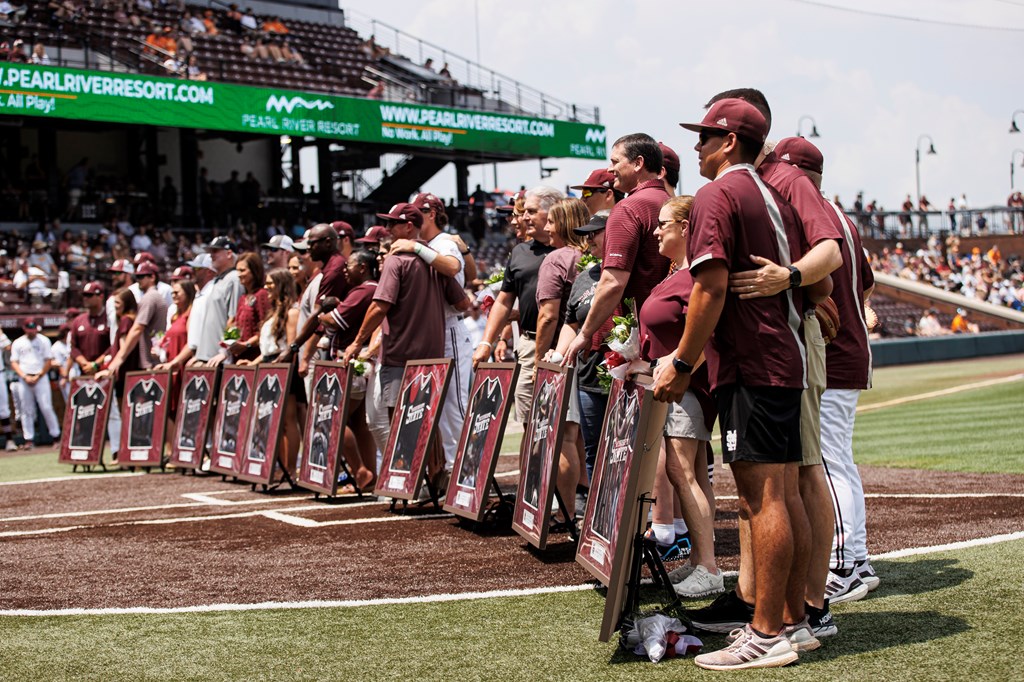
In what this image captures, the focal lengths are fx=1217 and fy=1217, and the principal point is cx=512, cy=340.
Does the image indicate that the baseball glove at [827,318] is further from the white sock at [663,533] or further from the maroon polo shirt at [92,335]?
the maroon polo shirt at [92,335]

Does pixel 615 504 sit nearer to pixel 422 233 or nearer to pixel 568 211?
pixel 568 211

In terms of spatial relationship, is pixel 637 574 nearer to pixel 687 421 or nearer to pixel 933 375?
pixel 687 421

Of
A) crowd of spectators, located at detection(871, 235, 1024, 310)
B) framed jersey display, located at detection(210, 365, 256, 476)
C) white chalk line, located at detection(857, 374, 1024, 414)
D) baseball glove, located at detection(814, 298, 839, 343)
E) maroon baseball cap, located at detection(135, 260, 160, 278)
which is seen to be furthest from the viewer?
crowd of spectators, located at detection(871, 235, 1024, 310)

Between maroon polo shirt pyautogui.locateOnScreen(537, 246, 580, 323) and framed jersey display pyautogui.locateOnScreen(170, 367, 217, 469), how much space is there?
5.67 meters

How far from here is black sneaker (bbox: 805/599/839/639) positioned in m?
4.80

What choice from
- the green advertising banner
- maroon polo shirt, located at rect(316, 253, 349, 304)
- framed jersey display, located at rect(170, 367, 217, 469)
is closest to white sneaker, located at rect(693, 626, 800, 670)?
maroon polo shirt, located at rect(316, 253, 349, 304)

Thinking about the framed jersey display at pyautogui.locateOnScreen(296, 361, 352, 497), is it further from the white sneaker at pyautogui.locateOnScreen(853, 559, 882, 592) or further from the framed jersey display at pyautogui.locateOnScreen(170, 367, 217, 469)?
the white sneaker at pyautogui.locateOnScreen(853, 559, 882, 592)

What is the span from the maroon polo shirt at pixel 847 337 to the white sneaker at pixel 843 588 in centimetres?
88

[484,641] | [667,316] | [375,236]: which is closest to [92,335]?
[375,236]

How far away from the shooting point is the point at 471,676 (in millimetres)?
4473

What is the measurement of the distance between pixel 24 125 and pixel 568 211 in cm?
2847

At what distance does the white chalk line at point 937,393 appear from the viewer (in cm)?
1986

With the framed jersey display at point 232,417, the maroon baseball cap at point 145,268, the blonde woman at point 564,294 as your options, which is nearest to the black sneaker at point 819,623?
the blonde woman at point 564,294

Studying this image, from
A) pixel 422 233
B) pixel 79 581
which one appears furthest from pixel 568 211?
pixel 79 581
